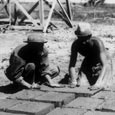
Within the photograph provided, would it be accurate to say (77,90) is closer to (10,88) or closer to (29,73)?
(29,73)

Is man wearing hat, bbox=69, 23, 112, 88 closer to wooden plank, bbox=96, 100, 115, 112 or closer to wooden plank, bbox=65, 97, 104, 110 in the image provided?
wooden plank, bbox=65, 97, 104, 110

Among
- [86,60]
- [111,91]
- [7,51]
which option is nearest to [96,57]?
[86,60]

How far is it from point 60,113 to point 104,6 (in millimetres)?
28873

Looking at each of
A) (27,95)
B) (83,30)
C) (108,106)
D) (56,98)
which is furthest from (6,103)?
(83,30)

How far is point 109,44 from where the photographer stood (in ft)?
38.9

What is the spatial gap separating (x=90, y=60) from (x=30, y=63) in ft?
3.72

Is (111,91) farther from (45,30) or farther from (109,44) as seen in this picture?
(45,30)

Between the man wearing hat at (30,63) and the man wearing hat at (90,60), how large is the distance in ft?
1.57

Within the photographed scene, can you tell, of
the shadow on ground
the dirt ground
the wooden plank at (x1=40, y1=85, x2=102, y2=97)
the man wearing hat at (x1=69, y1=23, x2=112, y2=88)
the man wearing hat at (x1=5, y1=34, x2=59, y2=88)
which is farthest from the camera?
the dirt ground

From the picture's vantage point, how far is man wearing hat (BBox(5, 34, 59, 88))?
6336 mm

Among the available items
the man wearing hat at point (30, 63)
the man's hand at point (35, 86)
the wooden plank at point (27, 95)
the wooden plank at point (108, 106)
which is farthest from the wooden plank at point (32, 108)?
the man wearing hat at point (30, 63)

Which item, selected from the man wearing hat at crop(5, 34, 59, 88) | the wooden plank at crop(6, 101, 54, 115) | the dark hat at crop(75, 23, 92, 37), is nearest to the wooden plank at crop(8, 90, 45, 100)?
the wooden plank at crop(6, 101, 54, 115)

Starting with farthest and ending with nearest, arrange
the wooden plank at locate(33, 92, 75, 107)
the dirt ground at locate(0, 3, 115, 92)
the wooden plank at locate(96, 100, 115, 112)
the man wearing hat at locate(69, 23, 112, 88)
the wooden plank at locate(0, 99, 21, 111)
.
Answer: the dirt ground at locate(0, 3, 115, 92) < the man wearing hat at locate(69, 23, 112, 88) < the wooden plank at locate(33, 92, 75, 107) < the wooden plank at locate(0, 99, 21, 111) < the wooden plank at locate(96, 100, 115, 112)

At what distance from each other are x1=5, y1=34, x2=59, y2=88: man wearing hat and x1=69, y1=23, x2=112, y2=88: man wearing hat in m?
0.48
